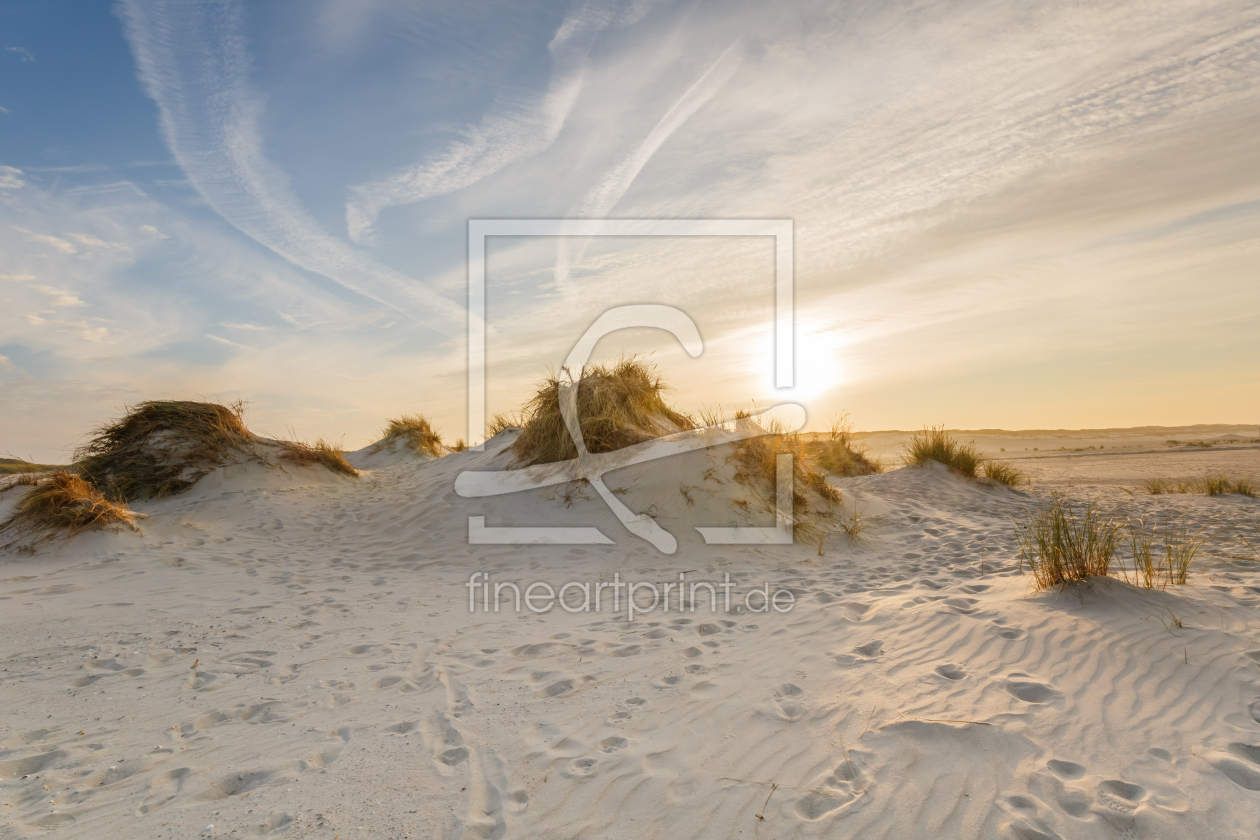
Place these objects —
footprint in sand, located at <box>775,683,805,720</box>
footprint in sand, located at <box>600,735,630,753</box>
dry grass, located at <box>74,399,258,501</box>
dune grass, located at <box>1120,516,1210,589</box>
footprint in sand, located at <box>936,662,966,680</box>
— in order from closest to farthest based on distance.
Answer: footprint in sand, located at <box>600,735,630,753</box> < footprint in sand, located at <box>775,683,805,720</box> < footprint in sand, located at <box>936,662,966,680</box> < dune grass, located at <box>1120,516,1210,589</box> < dry grass, located at <box>74,399,258,501</box>

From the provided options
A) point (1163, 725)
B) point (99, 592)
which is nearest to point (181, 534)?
point (99, 592)

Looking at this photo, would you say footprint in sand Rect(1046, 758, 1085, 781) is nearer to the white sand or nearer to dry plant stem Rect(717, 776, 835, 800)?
the white sand

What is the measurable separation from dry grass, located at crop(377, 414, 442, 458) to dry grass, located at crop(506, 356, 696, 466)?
7.12m

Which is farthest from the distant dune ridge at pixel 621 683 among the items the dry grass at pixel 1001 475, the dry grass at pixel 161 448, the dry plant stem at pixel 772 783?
the dry grass at pixel 1001 475

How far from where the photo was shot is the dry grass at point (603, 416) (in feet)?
30.6

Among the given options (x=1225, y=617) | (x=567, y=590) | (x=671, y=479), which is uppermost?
(x=671, y=479)

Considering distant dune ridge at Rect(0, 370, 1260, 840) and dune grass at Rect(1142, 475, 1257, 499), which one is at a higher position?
dune grass at Rect(1142, 475, 1257, 499)

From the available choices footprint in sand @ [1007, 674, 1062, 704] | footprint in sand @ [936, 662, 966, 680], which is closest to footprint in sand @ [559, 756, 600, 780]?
footprint in sand @ [936, 662, 966, 680]

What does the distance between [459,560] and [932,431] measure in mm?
10403

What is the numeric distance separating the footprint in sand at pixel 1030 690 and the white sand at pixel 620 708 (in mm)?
16

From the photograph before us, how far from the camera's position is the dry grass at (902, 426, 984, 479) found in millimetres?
12102

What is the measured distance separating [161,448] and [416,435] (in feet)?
24.3

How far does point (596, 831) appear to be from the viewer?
7.39 ft

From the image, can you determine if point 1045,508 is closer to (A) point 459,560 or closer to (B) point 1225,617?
(B) point 1225,617
